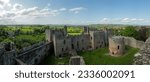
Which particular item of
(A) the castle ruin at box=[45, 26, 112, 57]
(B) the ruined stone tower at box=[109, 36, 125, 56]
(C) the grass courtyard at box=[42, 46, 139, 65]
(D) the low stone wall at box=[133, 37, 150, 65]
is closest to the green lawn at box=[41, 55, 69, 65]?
(C) the grass courtyard at box=[42, 46, 139, 65]

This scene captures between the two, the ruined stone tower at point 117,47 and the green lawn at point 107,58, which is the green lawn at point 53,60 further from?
the ruined stone tower at point 117,47

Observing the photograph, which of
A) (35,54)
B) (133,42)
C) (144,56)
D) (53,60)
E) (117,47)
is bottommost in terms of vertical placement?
(53,60)

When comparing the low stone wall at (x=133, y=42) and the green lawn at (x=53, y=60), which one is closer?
Answer: the green lawn at (x=53, y=60)

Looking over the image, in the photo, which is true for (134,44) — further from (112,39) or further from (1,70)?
(1,70)

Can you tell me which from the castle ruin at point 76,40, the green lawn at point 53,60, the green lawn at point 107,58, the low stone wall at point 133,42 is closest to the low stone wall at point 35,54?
the green lawn at point 53,60

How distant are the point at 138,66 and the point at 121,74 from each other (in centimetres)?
76

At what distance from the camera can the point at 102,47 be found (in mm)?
30031

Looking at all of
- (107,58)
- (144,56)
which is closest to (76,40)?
(107,58)

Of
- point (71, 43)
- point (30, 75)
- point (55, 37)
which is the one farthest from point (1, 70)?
point (71, 43)

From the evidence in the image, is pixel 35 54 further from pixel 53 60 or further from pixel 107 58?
pixel 107 58

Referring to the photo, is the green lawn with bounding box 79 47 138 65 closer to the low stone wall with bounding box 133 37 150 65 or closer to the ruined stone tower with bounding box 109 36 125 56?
the ruined stone tower with bounding box 109 36 125 56

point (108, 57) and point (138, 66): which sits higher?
point (138, 66)

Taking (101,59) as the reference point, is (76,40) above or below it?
above

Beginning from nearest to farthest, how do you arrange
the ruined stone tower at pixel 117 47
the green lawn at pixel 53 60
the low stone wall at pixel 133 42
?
the green lawn at pixel 53 60
the ruined stone tower at pixel 117 47
the low stone wall at pixel 133 42
